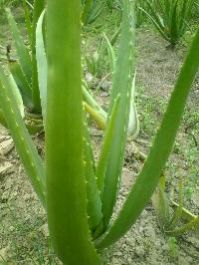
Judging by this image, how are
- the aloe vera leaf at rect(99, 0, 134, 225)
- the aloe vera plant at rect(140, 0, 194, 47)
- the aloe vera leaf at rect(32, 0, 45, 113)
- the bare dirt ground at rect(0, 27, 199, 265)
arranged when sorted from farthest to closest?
the aloe vera plant at rect(140, 0, 194, 47)
the aloe vera leaf at rect(32, 0, 45, 113)
the bare dirt ground at rect(0, 27, 199, 265)
the aloe vera leaf at rect(99, 0, 134, 225)

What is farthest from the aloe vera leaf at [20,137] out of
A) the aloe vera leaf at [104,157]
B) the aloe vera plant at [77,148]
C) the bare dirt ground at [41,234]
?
the bare dirt ground at [41,234]

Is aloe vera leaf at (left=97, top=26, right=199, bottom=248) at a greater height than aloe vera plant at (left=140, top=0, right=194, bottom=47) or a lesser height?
greater

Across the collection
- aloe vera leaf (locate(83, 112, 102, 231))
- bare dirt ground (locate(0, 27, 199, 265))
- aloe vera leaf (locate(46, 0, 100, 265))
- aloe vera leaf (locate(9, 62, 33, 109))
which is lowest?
bare dirt ground (locate(0, 27, 199, 265))

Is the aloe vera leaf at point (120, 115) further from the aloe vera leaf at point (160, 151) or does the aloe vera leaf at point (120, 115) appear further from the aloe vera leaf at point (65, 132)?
the aloe vera leaf at point (65, 132)

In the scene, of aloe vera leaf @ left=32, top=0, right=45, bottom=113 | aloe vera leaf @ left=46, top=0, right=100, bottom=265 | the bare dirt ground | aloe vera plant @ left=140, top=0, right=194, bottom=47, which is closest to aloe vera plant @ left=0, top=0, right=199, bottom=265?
aloe vera leaf @ left=46, top=0, right=100, bottom=265

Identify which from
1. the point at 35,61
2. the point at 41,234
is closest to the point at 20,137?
the point at 41,234

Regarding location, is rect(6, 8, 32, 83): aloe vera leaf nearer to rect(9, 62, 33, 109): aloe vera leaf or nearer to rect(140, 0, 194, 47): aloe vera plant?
rect(9, 62, 33, 109): aloe vera leaf

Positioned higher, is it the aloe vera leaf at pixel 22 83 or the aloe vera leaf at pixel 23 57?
the aloe vera leaf at pixel 23 57
